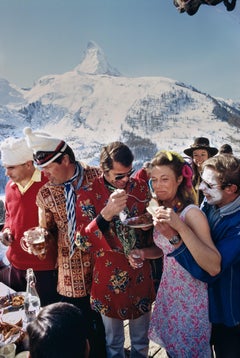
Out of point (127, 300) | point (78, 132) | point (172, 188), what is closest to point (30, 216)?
point (127, 300)

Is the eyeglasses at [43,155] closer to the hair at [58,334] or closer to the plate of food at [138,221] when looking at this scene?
the plate of food at [138,221]

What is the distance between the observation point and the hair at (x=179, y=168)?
5.02ft

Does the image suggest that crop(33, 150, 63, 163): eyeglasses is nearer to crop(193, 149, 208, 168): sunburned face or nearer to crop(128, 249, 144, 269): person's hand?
crop(128, 249, 144, 269): person's hand

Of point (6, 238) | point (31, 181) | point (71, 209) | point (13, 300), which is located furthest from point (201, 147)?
point (13, 300)

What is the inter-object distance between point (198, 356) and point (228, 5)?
8.36 ft

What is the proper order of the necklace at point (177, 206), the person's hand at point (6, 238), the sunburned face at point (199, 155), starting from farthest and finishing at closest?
the sunburned face at point (199, 155), the person's hand at point (6, 238), the necklace at point (177, 206)

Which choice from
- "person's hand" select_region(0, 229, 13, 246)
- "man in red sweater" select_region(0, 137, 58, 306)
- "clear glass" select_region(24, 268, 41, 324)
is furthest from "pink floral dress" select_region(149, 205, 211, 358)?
"person's hand" select_region(0, 229, 13, 246)

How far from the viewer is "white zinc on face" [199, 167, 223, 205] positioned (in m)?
1.36

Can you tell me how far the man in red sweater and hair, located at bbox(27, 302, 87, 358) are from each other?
4.43ft

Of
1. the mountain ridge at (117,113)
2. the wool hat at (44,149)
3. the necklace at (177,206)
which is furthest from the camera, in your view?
the mountain ridge at (117,113)

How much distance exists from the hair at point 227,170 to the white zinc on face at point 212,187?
0.02 m

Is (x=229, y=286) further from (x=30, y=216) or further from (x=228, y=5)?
(x=228, y=5)

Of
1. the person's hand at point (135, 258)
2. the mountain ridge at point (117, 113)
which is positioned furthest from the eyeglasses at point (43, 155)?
the mountain ridge at point (117, 113)

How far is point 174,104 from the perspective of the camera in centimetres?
3064
